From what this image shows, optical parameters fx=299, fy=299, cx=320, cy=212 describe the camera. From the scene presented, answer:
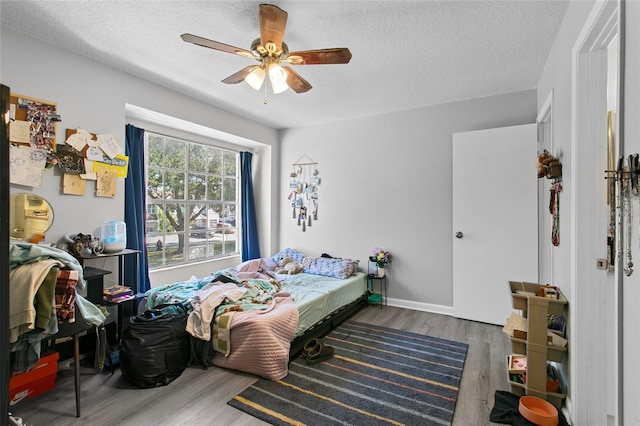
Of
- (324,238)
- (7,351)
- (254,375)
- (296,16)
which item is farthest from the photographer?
(324,238)

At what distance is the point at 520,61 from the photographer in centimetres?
261

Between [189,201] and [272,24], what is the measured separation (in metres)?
2.67

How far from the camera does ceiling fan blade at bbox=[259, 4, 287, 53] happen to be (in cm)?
174

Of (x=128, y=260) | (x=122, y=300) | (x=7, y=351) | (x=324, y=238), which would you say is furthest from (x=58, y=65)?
(x=324, y=238)

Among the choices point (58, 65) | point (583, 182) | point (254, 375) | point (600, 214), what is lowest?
point (254, 375)

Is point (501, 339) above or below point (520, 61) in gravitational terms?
below

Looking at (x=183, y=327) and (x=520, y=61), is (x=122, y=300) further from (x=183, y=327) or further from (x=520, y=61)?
(x=520, y=61)

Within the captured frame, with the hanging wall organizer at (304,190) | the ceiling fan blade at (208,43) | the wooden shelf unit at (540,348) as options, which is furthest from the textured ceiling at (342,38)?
the wooden shelf unit at (540,348)

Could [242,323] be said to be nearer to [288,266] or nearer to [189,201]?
[288,266]

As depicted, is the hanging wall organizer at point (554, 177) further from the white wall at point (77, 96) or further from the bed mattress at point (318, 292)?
Answer: the white wall at point (77, 96)

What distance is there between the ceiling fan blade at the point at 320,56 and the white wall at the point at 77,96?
1770mm

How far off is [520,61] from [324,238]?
9.83 feet

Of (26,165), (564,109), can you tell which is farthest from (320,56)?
(26,165)

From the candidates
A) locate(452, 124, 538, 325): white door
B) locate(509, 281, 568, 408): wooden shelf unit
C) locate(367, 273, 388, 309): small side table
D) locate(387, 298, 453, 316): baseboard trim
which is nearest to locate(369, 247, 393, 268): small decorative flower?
locate(367, 273, 388, 309): small side table
